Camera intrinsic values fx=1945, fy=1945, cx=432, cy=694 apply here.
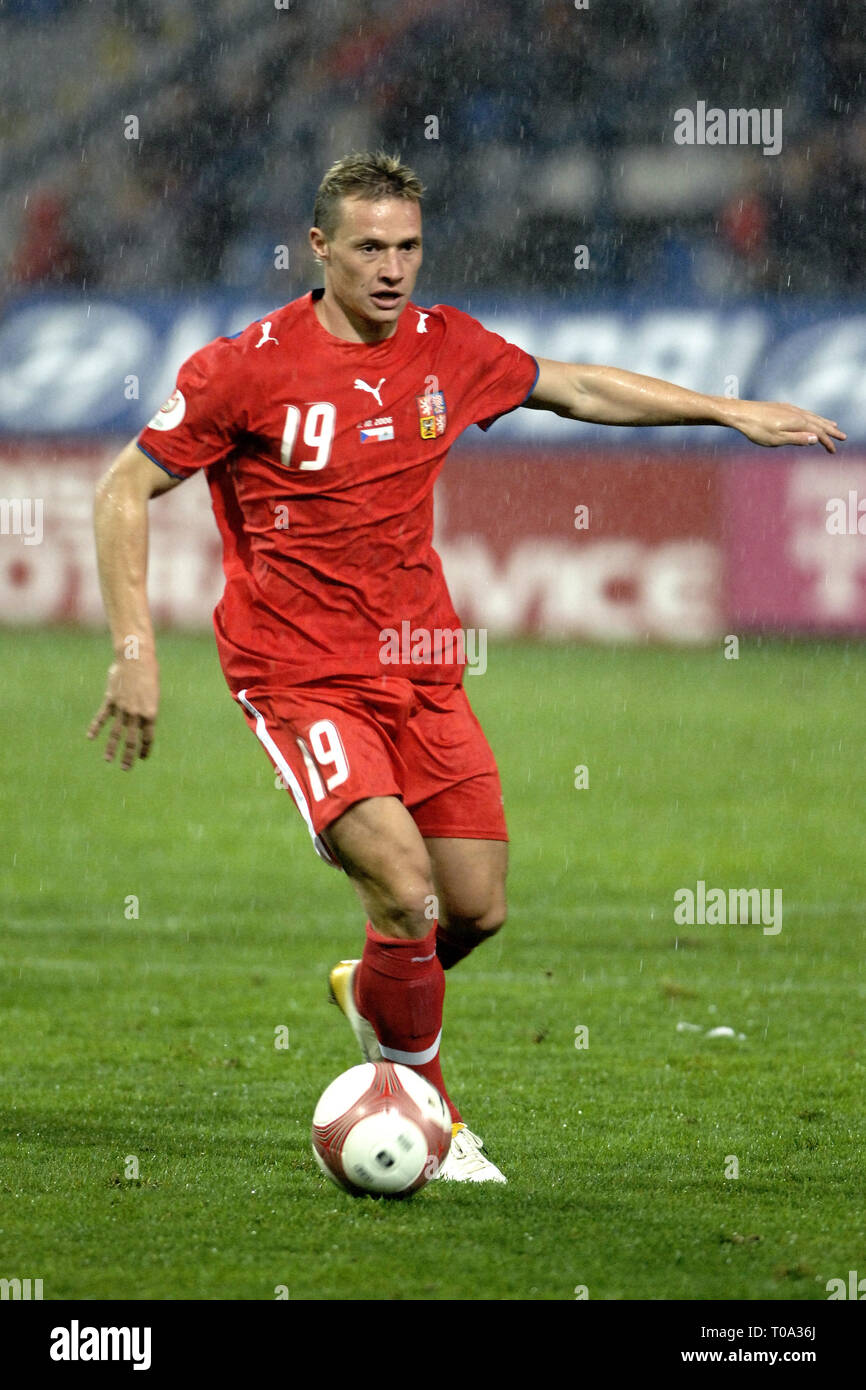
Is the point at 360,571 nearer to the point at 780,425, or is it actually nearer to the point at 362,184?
the point at 362,184

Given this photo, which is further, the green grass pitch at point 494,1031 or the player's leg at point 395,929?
the player's leg at point 395,929

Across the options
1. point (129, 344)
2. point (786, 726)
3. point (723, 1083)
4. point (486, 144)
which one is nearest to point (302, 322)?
point (723, 1083)

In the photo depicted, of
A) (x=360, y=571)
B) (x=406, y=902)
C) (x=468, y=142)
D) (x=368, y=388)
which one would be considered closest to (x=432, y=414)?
(x=368, y=388)

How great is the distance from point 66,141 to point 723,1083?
60.7 feet

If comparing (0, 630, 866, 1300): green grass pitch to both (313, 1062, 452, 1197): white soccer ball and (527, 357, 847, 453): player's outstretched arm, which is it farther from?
(527, 357, 847, 453): player's outstretched arm

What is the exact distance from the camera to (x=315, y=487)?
4656mm

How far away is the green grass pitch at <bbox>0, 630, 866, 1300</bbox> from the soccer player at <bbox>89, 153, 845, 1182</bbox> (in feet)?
1.65

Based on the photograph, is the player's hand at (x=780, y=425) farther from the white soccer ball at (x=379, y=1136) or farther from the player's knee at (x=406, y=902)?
the white soccer ball at (x=379, y=1136)

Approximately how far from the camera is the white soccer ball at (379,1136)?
4301 millimetres

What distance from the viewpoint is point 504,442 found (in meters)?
18.0

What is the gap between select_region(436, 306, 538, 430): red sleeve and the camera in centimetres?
495

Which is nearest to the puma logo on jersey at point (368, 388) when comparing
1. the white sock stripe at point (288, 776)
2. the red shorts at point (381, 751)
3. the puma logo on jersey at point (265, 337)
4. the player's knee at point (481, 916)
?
the puma logo on jersey at point (265, 337)

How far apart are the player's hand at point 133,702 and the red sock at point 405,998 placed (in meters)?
0.74

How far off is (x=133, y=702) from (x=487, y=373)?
4.47ft
